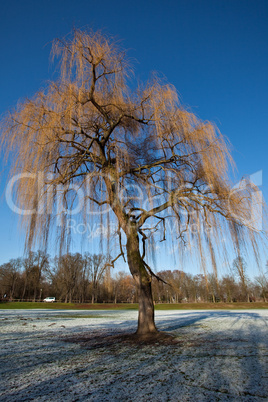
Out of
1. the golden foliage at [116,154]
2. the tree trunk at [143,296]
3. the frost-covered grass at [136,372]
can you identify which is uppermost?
the golden foliage at [116,154]

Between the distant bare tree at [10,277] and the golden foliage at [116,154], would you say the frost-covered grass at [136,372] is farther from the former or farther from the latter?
the distant bare tree at [10,277]

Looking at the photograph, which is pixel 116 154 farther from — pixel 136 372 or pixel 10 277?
pixel 10 277

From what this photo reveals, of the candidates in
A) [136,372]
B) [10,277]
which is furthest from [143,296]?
[10,277]

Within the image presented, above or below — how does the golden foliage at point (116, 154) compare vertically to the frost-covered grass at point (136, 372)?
above

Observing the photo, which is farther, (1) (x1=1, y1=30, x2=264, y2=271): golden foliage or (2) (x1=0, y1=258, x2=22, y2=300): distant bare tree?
(2) (x1=0, y1=258, x2=22, y2=300): distant bare tree

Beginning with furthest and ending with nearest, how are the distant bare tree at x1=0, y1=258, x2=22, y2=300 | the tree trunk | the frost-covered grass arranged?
the distant bare tree at x1=0, y1=258, x2=22, y2=300
the tree trunk
the frost-covered grass

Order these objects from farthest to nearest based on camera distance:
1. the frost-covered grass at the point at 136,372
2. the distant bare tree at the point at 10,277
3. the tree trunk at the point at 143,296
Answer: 1. the distant bare tree at the point at 10,277
2. the tree trunk at the point at 143,296
3. the frost-covered grass at the point at 136,372

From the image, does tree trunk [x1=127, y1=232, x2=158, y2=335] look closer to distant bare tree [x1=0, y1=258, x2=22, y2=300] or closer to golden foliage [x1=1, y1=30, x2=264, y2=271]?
golden foliage [x1=1, y1=30, x2=264, y2=271]

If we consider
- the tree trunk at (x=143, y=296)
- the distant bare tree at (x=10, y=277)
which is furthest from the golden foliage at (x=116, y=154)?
the distant bare tree at (x=10, y=277)

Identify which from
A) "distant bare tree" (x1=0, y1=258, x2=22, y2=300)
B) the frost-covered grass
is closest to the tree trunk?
the frost-covered grass

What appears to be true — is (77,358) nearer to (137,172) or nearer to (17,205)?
(17,205)

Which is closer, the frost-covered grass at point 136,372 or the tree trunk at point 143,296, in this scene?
the frost-covered grass at point 136,372

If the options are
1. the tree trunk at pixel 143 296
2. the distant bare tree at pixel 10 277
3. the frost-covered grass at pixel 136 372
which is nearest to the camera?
the frost-covered grass at pixel 136 372

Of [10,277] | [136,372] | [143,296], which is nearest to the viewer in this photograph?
[136,372]
